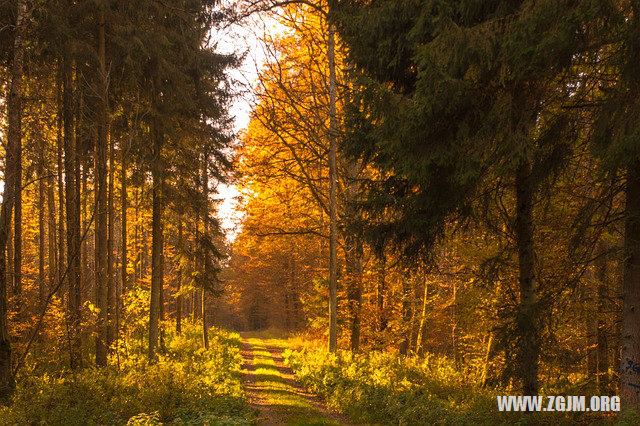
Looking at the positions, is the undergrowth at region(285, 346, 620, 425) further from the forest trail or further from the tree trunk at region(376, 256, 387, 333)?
the tree trunk at region(376, 256, 387, 333)

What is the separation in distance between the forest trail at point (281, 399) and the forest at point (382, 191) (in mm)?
132

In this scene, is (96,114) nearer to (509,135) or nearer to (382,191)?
(382,191)

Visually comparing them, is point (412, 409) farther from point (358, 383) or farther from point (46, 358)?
point (46, 358)

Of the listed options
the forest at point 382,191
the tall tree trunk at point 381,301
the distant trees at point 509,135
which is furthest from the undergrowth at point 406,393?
the tall tree trunk at point 381,301

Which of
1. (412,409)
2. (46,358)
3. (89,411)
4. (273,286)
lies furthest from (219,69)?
(273,286)

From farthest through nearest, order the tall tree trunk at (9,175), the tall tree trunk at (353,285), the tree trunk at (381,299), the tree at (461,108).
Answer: the tree trunk at (381,299) < the tall tree trunk at (353,285) < the tall tree trunk at (9,175) < the tree at (461,108)

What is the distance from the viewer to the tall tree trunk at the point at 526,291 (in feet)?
19.5

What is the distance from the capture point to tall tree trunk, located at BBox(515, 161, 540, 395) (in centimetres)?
595

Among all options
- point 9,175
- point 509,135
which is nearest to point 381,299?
point 509,135

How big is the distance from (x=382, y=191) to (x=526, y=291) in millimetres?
2927

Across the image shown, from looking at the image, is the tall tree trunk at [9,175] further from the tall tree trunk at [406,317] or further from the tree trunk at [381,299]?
the tall tree trunk at [406,317]

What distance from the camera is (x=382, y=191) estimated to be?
7.21 meters

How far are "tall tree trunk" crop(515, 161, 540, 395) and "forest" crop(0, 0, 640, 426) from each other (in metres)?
0.04

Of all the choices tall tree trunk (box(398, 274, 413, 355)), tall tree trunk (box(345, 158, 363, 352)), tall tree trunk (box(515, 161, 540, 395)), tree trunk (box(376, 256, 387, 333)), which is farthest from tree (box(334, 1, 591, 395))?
tall tree trunk (box(398, 274, 413, 355))
